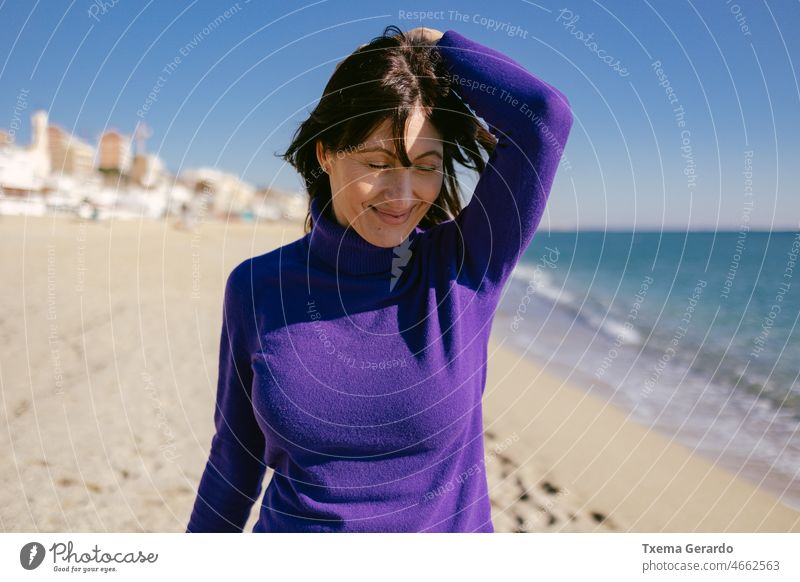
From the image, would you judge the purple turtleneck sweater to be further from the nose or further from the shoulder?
the nose

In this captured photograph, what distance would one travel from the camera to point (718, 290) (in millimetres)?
17719

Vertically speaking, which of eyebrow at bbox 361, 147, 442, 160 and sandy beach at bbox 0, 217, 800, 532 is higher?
eyebrow at bbox 361, 147, 442, 160

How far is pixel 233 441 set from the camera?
1432 millimetres

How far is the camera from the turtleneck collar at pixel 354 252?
1.34 meters

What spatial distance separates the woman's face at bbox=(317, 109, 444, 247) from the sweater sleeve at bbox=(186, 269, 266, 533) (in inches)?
11.3

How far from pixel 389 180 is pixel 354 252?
192 mm

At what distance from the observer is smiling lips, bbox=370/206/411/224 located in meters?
1.27

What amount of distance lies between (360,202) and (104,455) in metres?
3.66
